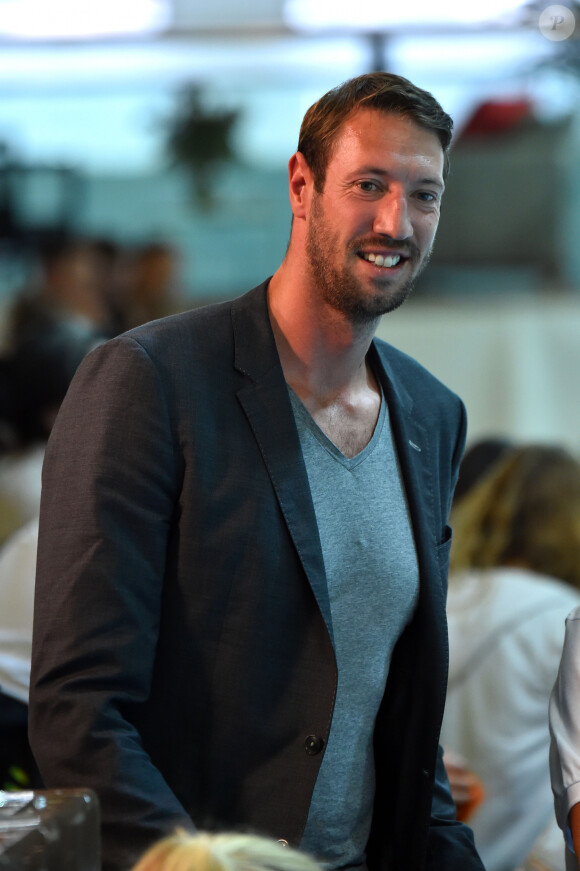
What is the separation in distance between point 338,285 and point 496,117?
12.2ft

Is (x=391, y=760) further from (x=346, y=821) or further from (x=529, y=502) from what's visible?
(x=529, y=502)

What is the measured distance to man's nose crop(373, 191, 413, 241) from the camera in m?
1.44

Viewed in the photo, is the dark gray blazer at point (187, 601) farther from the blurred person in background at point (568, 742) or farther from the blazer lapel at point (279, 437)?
the blurred person in background at point (568, 742)

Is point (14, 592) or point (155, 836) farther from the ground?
point (155, 836)

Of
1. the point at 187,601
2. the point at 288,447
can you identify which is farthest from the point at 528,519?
the point at 187,601

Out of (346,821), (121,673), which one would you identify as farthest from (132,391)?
(346,821)

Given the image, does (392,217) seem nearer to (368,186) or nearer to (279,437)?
(368,186)

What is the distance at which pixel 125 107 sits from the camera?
500 cm

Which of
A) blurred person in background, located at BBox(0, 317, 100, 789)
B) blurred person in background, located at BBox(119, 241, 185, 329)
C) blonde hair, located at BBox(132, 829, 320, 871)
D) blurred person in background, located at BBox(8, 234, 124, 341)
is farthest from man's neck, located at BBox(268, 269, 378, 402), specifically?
blurred person in background, located at BBox(119, 241, 185, 329)

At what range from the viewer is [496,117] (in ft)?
16.1

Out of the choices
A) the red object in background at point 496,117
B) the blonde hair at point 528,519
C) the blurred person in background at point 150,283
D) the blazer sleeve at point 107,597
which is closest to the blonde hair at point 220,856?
the blazer sleeve at point 107,597

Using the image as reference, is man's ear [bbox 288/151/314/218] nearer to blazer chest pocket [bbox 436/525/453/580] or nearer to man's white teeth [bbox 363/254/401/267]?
man's white teeth [bbox 363/254/401/267]

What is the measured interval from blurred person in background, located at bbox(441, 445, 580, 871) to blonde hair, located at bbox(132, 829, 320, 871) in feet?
5.48

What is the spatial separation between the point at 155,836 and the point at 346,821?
36cm
